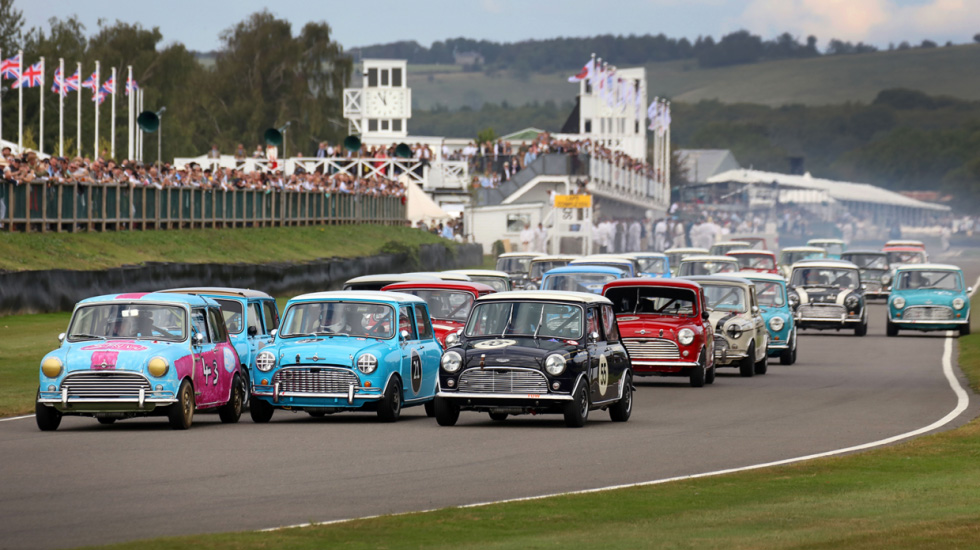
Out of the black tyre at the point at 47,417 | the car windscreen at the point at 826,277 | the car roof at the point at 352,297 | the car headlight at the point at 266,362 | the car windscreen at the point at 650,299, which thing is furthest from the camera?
the car windscreen at the point at 826,277

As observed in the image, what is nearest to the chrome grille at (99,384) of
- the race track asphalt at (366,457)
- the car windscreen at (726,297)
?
the race track asphalt at (366,457)

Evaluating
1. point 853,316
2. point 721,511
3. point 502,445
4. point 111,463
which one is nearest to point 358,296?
point 502,445

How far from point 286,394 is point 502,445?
3.34 meters

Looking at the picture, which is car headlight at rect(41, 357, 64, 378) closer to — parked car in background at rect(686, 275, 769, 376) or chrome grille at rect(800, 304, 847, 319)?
parked car in background at rect(686, 275, 769, 376)

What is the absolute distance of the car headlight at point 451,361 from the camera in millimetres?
18016

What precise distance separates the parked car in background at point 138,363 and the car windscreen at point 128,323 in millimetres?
11

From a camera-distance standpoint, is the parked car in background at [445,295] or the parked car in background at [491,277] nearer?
the parked car in background at [445,295]

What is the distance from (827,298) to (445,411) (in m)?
23.4

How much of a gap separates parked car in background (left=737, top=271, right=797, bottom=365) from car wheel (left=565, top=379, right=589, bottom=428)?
12.0m

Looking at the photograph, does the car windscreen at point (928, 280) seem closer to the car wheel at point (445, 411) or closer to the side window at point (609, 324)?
the side window at point (609, 324)

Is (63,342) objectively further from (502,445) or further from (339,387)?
(502,445)

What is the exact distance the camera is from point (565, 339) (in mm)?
18422

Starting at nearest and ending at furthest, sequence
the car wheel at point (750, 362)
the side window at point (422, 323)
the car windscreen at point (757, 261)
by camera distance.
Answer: the side window at point (422, 323)
the car wheel at point (750, 362)
the car windscreen at point (757, 261)

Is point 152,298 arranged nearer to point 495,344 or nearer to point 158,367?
point 158,367
